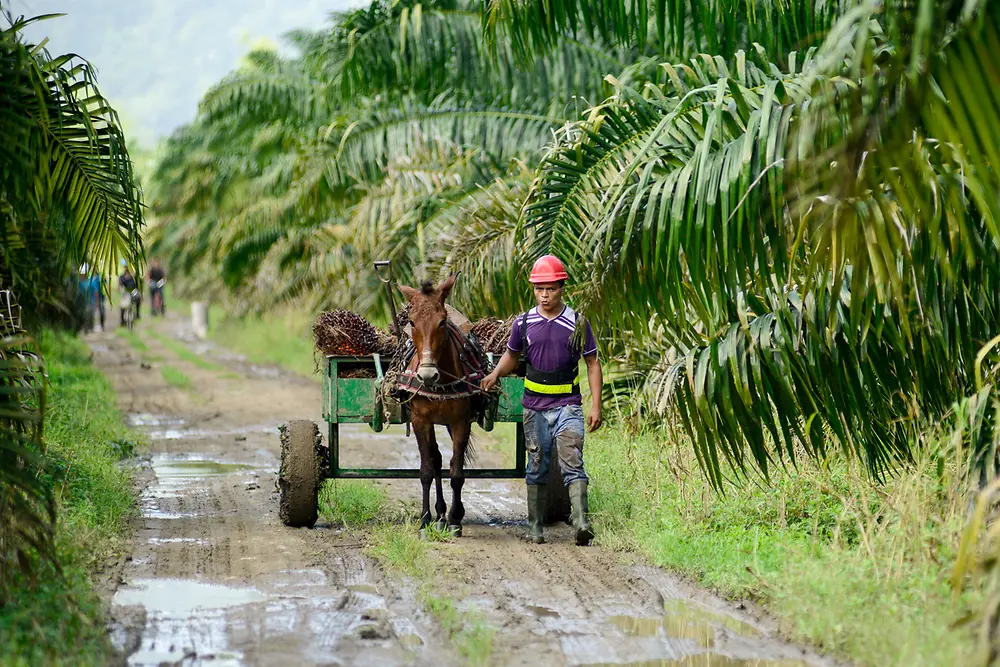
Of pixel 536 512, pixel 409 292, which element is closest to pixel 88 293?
pixel 409 292

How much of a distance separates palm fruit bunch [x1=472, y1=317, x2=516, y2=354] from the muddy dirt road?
1.43 metres

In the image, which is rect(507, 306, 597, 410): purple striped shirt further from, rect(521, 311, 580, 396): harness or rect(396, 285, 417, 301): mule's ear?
rect(396, 285, 417, 301): mule's ear

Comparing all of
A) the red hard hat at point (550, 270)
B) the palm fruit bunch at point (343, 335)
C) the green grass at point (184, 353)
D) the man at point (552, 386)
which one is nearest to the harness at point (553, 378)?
the man at point (552, 386)

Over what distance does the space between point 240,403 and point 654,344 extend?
9439mm

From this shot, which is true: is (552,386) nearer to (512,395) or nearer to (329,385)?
(512,395)

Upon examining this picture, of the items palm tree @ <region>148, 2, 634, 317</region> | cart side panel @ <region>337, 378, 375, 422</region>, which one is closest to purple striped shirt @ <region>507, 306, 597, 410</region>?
cart side panel @ <region>337, 378, 375, 422</region>

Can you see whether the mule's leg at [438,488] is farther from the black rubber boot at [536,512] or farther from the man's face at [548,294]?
the man's face at [548,294]

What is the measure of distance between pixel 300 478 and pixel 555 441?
1965mm

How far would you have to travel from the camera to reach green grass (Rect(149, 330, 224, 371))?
26.7 meters

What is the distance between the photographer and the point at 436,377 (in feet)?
28.0

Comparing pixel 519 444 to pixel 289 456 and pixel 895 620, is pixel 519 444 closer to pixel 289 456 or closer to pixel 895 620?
pixel 289 456

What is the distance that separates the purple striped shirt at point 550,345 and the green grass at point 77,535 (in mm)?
3130

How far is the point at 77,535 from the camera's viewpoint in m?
7.85

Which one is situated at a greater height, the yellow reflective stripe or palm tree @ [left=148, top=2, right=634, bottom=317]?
palm tree @ [left=148, top=2, right=634, bottom=317]
